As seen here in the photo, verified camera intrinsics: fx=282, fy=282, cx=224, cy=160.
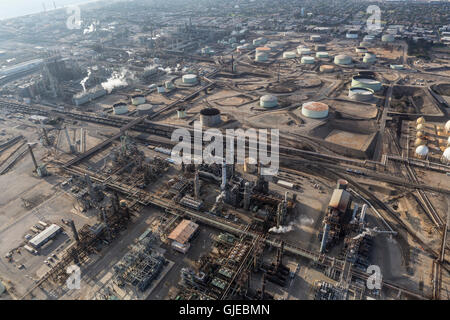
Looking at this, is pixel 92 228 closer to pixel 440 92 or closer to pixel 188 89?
pixel 188 89

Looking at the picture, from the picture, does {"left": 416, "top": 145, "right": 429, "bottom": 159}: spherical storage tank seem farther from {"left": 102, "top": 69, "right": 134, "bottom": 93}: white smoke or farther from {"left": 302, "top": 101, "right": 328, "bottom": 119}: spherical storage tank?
{"left": 102, "top": 69, "right": 134, "bottom": 93}: white smoke

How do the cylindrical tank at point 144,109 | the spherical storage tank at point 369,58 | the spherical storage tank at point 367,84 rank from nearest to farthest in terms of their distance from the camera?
1. the cylindrical tank at point 144,109
2. the spherical storage tank at point 367,84
3. the spherical storage tank at point 369,58

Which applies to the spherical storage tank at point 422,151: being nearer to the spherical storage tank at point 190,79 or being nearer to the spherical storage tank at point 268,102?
the spherical storage tank at point 268,102

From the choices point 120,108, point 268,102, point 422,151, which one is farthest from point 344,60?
point 120,108

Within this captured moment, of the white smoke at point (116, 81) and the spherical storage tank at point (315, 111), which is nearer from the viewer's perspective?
the spherical storage tank at point (315, 111)

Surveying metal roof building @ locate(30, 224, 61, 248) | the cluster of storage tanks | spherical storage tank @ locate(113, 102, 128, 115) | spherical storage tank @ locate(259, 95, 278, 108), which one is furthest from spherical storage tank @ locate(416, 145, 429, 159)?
spherical storage tank @ locate(113, 102, 128, 115)

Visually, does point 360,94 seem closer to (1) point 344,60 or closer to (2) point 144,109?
(1) point 344,60

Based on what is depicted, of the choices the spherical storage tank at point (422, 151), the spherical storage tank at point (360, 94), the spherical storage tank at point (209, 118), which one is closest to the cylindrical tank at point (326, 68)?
the spherical storage tank at point (360, 94)

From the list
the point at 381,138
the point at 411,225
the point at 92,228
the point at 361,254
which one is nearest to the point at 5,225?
the point at 92,228
